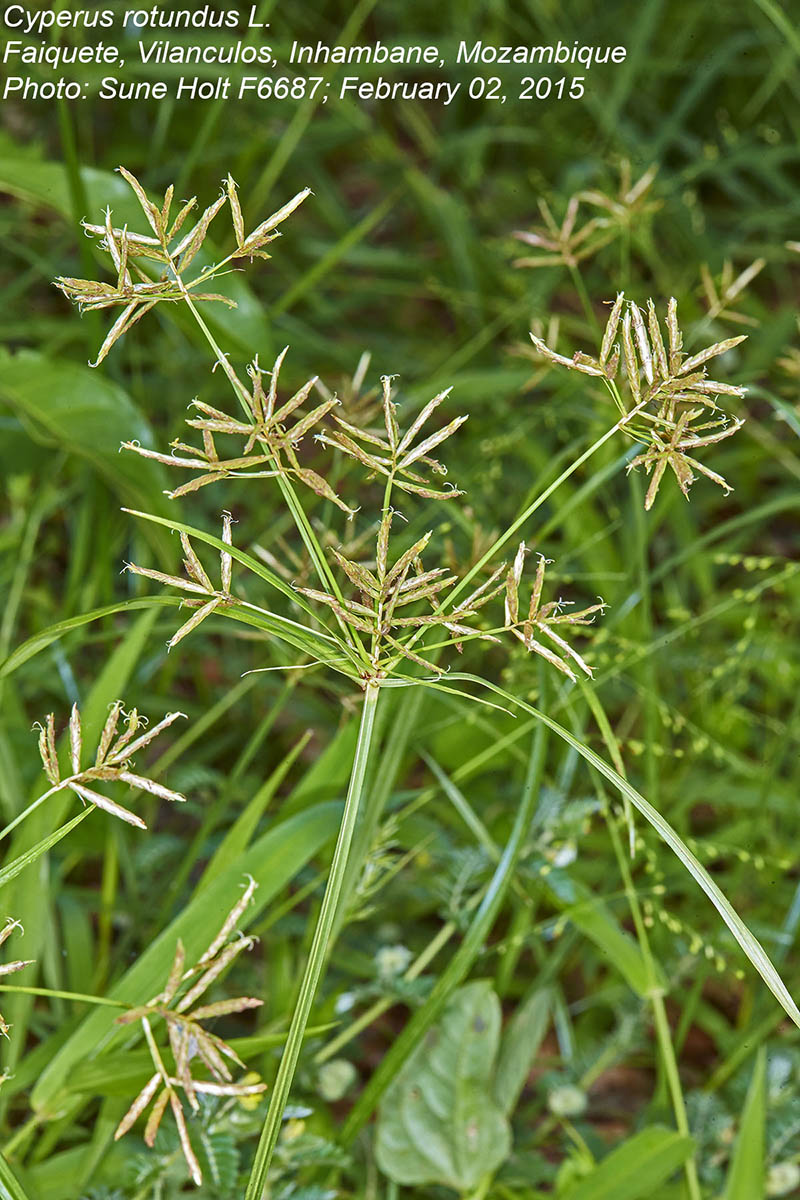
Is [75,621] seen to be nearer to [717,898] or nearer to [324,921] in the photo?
[324,921]

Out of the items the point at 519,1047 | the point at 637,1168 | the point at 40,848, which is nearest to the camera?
the point at 40,848

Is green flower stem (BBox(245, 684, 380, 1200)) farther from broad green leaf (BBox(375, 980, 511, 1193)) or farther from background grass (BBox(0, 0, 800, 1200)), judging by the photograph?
broad green leaf (BBox(375, 980, 511, 1193))

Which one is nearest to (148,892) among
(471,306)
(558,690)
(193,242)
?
(558,690)

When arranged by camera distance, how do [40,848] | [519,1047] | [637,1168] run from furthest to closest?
[519,1047] → [637,1168] → [40,848]

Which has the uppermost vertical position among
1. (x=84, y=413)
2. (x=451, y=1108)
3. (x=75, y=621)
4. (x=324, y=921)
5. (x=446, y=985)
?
(x=84, y=413)

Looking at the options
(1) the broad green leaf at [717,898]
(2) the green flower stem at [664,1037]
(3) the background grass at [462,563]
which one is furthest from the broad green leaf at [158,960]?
(1) the broad green leaf at [717,898]

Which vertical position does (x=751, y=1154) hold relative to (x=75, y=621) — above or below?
below

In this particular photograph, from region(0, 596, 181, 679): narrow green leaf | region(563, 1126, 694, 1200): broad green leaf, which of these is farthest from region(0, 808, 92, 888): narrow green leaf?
region(563, 1126, 694, 1200): broad green leaf

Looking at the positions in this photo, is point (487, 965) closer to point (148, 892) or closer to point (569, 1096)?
point (569, 1096)

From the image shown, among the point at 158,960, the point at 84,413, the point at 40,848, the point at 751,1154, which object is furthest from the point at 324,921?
the point at 84,413
